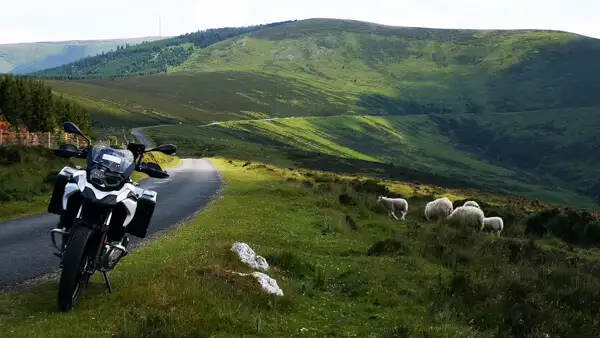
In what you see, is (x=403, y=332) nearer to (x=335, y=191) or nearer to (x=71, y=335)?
(x=71, y=335)

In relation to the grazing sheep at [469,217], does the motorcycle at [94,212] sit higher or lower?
higher

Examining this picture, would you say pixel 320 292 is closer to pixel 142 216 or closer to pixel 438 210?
pixel 142 216

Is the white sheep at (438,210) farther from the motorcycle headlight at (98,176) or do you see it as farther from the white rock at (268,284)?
the motorcycle headlight at (98,176)

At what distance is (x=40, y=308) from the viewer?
868 cm

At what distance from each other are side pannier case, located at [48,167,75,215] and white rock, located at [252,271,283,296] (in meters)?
4.03

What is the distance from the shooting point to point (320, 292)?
513 inches

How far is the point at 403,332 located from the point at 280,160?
3938 inches

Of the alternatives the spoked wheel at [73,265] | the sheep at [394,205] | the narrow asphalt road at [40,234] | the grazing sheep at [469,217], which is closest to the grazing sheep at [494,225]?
the grazing sheep at [469,217]

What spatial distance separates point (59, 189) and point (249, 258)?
485 cm

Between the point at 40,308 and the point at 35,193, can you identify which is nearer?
the point at 40,308

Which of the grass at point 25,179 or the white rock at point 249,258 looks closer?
the white rock at point 249,258

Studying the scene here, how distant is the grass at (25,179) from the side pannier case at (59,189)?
13.2m

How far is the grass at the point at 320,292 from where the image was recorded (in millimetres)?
8375

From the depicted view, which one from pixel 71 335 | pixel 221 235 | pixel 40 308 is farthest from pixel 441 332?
pixel 221 235
